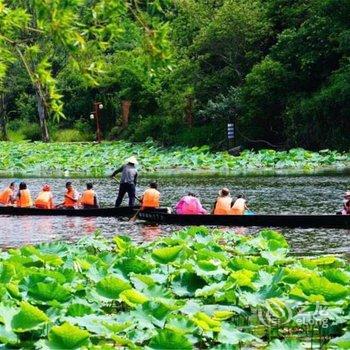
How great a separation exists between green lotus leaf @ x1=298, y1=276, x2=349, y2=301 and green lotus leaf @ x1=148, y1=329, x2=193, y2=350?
184 centimetres

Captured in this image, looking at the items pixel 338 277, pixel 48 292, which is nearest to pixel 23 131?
pixel 48 292

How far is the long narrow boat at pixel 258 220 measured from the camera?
1734cm

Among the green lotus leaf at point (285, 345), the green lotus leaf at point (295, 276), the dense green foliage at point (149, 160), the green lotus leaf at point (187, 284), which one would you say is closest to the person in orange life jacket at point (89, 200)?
the green lotus leaf at point (187, 284)

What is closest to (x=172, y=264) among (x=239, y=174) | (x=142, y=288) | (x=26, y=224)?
(x=142, y=288)

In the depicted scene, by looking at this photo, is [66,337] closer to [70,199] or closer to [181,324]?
[181,324]

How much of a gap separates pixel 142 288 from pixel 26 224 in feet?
43.7

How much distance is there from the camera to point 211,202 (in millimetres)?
25141

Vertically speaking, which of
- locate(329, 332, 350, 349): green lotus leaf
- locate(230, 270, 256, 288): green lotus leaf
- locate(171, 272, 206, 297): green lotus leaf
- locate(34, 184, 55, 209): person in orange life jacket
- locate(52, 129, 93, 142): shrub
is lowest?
locate(52, 129, 93, 142): shrub

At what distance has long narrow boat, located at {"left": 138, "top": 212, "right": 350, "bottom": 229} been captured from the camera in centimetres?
1734

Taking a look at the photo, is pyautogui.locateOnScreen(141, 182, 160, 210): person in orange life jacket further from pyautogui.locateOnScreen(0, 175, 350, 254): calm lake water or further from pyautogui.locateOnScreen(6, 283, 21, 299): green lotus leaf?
pyautogui.locateOnScreen(6, 283, 21, 299): green lotus leaf

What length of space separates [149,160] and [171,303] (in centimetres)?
3525

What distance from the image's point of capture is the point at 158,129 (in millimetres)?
56000

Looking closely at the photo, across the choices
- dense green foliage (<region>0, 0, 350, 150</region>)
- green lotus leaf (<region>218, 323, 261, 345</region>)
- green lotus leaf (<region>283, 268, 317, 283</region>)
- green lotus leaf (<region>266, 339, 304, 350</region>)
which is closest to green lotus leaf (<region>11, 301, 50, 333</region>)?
green lotus leaf (<region>218, 323, 261, 345</region>)

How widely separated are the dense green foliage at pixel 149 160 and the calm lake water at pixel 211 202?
4.31 metres
